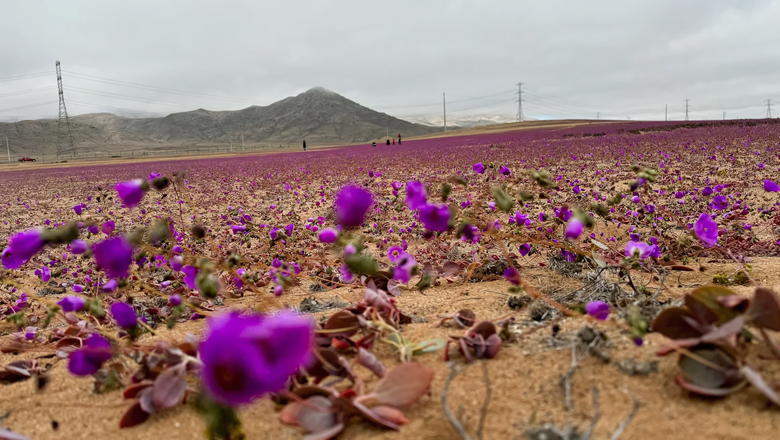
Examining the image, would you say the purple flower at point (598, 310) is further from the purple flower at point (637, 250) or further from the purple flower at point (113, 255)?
the purple flower at point (113, 255)

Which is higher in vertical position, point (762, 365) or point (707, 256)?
point (762, 365)

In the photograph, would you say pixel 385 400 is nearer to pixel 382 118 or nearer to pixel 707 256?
pixel 707 256

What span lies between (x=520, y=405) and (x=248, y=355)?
2.36 feet

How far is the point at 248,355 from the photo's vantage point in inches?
26.0

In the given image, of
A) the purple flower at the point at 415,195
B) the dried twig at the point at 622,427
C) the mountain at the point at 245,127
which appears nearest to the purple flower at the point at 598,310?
the dried twig at the point at 622,427

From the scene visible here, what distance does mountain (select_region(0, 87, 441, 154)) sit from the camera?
99.2m

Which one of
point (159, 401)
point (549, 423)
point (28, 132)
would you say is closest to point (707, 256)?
point (549, 423)

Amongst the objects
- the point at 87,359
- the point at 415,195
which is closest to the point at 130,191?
the point at 87,359

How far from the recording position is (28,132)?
310 ft

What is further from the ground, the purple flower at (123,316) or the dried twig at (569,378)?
the purple flower at (123,316)

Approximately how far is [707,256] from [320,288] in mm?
2567

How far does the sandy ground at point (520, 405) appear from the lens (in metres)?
0.98

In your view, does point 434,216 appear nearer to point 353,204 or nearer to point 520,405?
point 353,204

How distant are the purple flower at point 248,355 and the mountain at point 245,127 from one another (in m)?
100
